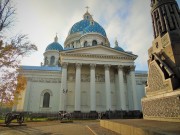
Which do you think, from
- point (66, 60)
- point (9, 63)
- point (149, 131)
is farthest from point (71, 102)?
point (149, 131)

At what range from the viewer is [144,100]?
5.75 meters

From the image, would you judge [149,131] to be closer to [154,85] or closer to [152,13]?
[154,85]

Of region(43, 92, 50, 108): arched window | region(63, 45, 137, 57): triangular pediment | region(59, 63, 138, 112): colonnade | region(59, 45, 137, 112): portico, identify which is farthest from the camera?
region(43, 92, 50, 108): arched window

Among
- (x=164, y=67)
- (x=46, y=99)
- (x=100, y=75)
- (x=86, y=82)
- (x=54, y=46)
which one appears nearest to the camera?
(x=164, y=67)

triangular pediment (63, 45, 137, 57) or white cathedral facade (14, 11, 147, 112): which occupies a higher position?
triangular pediment (63, 45, 137, 57)

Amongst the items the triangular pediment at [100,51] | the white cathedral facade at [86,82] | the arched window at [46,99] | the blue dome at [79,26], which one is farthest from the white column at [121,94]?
the blue dome at [79,26]

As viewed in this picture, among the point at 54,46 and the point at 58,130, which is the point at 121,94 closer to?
the point at 58,130

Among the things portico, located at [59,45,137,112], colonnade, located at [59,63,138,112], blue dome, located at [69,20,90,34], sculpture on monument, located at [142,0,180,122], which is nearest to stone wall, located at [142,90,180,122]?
sculpture on monument, located at [142,0,180,122]

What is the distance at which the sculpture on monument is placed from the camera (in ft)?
13.8

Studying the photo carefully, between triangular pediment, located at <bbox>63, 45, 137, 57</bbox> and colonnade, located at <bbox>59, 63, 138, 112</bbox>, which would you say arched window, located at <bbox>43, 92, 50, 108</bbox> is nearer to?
colonnade, located at <bbox>59, 63, 138, 112</bbox>

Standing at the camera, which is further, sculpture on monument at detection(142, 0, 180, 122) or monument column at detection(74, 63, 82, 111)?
monument column at detection(74, 63, 82, 111)

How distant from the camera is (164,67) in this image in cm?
467

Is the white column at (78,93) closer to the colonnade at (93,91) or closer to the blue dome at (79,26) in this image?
the colonnade at (93,91)

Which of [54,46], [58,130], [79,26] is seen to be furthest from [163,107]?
[54,46]
